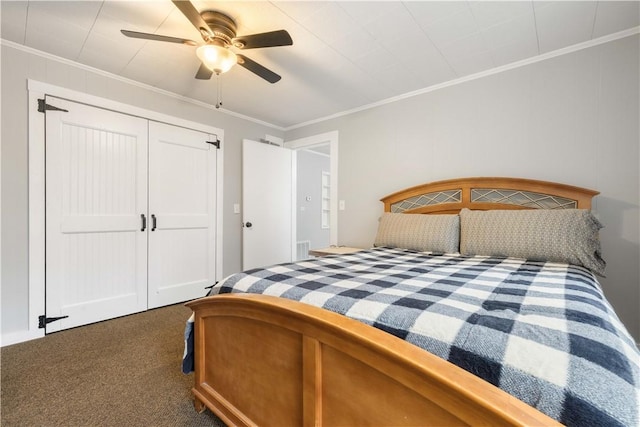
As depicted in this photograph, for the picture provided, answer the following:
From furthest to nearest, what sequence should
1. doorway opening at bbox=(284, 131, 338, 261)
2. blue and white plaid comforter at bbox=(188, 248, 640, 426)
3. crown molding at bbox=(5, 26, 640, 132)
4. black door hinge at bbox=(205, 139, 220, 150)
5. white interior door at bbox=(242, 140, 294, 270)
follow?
doorway opening at bbox=(284, 131, 338, 261)
white interior door at bbox=(242, 140, 294, 270)
black door hinge at bbox=(205, 139, 220, 150)
crown molding at bbox=(5, 26, 640, 132)
blue and white plaid comforter at bbox=(188, 248, 640, 426)

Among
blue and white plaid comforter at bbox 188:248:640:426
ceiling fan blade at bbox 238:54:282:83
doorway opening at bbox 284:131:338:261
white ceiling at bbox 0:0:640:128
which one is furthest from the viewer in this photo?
doorway opening at bbox 284:131:338:261

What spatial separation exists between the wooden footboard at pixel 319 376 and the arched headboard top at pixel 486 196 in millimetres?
2121

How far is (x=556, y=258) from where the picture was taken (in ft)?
5.73

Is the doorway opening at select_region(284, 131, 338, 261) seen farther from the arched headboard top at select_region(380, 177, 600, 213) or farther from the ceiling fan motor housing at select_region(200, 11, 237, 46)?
the ceiling fan motor housing at select_region(200, 11, 237, 46)

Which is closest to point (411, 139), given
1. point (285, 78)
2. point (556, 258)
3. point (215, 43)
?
point (285, 78)

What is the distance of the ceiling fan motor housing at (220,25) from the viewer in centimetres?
176

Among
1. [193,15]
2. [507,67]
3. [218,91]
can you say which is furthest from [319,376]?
[218,91]

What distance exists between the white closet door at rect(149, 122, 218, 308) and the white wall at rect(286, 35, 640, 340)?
1.95 metres

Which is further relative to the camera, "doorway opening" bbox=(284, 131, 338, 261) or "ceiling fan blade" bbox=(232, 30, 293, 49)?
"doorway opening" bbox=(284, 131, 338, 261)

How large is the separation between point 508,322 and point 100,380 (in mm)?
2207

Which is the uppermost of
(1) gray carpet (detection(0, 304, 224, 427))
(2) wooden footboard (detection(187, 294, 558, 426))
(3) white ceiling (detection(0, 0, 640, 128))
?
(3) white ceiling (detection(0, 0, 640, 128))

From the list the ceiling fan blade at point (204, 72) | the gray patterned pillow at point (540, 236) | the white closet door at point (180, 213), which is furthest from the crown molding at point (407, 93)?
the gray patterned pillow at point (540, 236)

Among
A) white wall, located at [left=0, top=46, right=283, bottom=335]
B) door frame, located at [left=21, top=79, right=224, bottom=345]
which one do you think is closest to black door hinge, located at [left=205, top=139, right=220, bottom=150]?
white wall, located at [left=0, top=46, right=283, bottom=335]

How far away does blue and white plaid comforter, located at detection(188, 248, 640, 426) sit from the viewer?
0.56 metres
